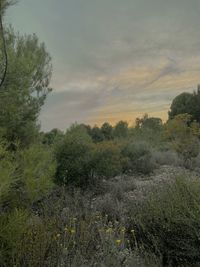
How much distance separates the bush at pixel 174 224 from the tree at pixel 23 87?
3322mm

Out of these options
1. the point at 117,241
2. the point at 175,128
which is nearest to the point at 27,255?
the point at 117,241

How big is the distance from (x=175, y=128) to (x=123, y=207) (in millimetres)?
15530

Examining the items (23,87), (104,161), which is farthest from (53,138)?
(23,87)

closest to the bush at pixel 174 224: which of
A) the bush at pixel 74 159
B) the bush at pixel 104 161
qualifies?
the bush at pixel 74 159

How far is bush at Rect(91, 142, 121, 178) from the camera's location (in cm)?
1539

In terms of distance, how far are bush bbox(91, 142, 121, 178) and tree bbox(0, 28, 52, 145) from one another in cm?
333

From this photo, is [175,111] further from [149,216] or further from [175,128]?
[149,216]

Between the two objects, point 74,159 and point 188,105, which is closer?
point 74,159

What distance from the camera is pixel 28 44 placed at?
1231 cm

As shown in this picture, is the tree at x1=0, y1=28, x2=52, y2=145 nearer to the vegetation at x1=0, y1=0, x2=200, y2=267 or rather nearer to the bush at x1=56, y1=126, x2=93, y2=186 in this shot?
the vegetation at x1=0, y1=0, x2=200, y2=267

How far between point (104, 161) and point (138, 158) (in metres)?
4.65

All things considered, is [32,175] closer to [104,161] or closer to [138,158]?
[104,161]

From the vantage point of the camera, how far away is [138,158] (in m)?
19.9

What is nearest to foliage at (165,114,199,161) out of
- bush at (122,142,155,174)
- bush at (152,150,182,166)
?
bush at (152,150,182,166)
